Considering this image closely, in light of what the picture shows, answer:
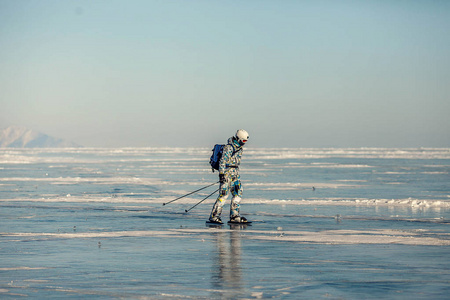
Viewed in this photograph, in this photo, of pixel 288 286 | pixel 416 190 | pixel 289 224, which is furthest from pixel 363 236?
pixel 416 190

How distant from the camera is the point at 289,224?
48.5ft

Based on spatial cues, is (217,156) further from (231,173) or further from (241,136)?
(241,136)

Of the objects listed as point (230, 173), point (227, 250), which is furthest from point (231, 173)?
point (227, 250)

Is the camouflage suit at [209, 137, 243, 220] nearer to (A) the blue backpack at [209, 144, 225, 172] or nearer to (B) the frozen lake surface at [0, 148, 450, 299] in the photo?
(A) the blue backpack at [209, 144, 225, 172]

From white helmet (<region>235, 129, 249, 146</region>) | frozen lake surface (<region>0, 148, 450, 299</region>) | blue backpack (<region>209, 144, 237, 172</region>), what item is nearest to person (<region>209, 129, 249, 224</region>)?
white helmet (<region>235, 129, 249, 146</region>)

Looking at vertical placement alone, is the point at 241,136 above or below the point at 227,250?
above

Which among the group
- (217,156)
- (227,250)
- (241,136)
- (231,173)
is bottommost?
A: (227,250)

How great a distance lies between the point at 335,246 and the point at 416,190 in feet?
50.3

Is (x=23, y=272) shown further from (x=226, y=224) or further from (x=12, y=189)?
(x=12, y=189)

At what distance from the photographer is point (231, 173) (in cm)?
1510

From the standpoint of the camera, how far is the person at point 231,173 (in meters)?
15.0

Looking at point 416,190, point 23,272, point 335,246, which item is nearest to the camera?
point 23,272

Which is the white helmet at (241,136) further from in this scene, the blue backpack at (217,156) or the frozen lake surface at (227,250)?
the frozen lake surface at (227,250)

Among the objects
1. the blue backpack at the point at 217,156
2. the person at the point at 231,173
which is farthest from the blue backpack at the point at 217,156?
the person at the point at 231,173
